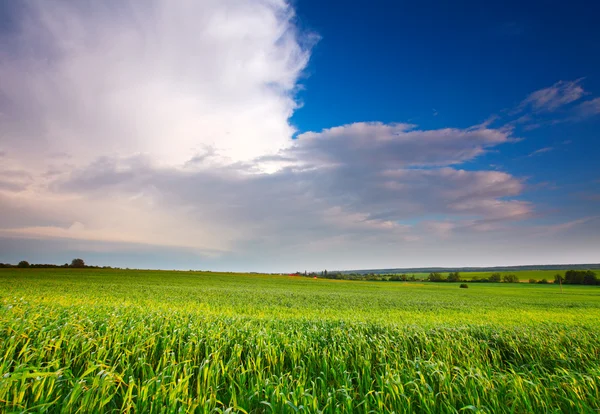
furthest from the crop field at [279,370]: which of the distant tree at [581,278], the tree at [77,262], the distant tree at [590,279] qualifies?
the distant tree at [581,278]

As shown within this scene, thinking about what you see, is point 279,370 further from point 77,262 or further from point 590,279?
point 590,279

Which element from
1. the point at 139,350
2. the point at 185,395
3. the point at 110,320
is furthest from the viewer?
the point at 110,320

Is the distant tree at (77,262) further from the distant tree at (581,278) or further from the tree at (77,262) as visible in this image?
the distant tree at (581,278)

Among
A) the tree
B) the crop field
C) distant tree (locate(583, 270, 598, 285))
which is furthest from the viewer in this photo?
distant tree (locate(583, 270, 598, 285))

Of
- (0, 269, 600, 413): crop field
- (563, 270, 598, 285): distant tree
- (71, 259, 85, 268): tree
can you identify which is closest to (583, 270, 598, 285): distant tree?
(563, 270, 598, 285): distant tree

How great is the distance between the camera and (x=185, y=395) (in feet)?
13.9

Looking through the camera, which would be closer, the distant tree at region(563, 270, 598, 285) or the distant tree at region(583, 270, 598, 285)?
the distant tree at region(583, 270, 598, 285)

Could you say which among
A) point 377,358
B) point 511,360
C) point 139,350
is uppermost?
point 139,350

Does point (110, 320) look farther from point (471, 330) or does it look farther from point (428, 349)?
point (471, 330)

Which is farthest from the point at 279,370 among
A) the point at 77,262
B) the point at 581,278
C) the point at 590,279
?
the point at 581,278

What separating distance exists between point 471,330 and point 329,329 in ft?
17.9

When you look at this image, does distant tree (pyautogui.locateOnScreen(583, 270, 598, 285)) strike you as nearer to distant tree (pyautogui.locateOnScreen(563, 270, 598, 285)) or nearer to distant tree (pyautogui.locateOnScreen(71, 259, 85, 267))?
distant tree (pyautogui.locateOnScreen(563, 270, 598, 285))

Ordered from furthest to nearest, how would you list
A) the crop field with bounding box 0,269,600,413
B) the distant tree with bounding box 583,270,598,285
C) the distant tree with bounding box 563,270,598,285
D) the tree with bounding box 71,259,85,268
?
1. the distant tree with bounding box 563,270,598,285
2. the distant tree with bounding box 583,270,598,285
3. the tree with bounding box 71,259,85,268
4. the crop field with bounding box 0,269,600,413

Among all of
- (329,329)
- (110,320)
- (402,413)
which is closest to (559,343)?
(329,329)
